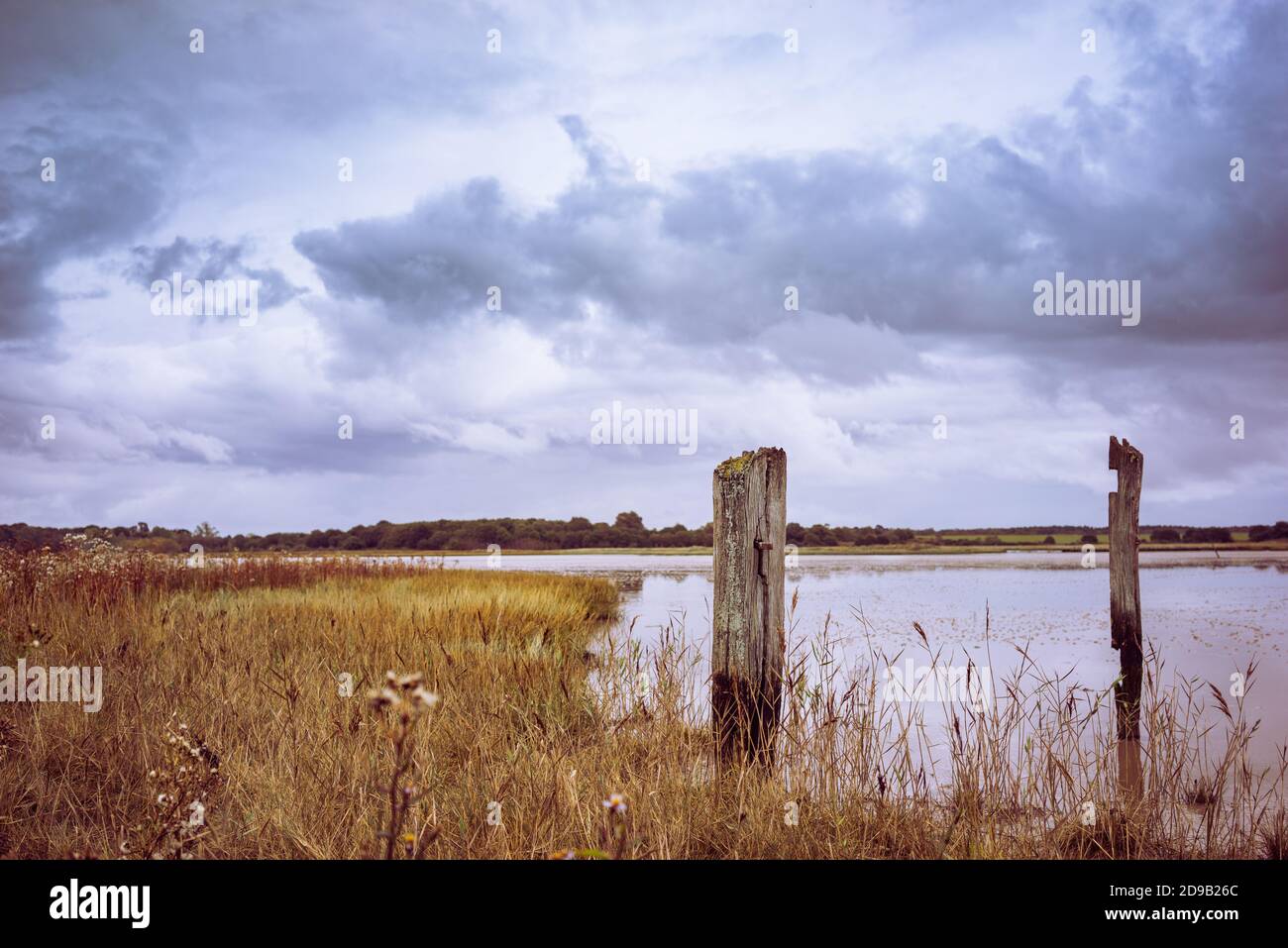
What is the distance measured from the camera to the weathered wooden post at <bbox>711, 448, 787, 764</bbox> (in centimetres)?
453

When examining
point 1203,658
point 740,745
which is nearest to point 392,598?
point 740,745

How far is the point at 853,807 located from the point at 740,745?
73 centimetres

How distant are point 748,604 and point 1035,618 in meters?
13.5

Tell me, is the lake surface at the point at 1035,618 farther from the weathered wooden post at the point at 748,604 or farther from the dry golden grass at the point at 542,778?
the dry golden grass at the point at 542,778

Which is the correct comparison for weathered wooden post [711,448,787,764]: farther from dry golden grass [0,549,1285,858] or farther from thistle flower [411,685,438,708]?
thistle flower [411,685,438,708]

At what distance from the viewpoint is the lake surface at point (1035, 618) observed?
978 cm

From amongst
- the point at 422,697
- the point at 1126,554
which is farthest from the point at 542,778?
the point at 1126,554

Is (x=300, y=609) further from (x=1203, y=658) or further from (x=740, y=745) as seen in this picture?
(x=1203, y=658)

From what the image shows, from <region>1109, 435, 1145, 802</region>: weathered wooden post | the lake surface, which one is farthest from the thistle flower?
<region>1109, 435, 1145, 802</region>: weathered wooden post

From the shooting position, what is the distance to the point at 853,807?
3.98m

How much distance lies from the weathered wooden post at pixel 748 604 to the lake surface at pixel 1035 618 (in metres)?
0.31

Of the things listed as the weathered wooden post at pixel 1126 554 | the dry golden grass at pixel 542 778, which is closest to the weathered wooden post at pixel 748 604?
the dry golden grass at pixel 542 778

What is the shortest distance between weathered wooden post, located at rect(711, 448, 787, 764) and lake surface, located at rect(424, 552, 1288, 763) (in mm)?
305
